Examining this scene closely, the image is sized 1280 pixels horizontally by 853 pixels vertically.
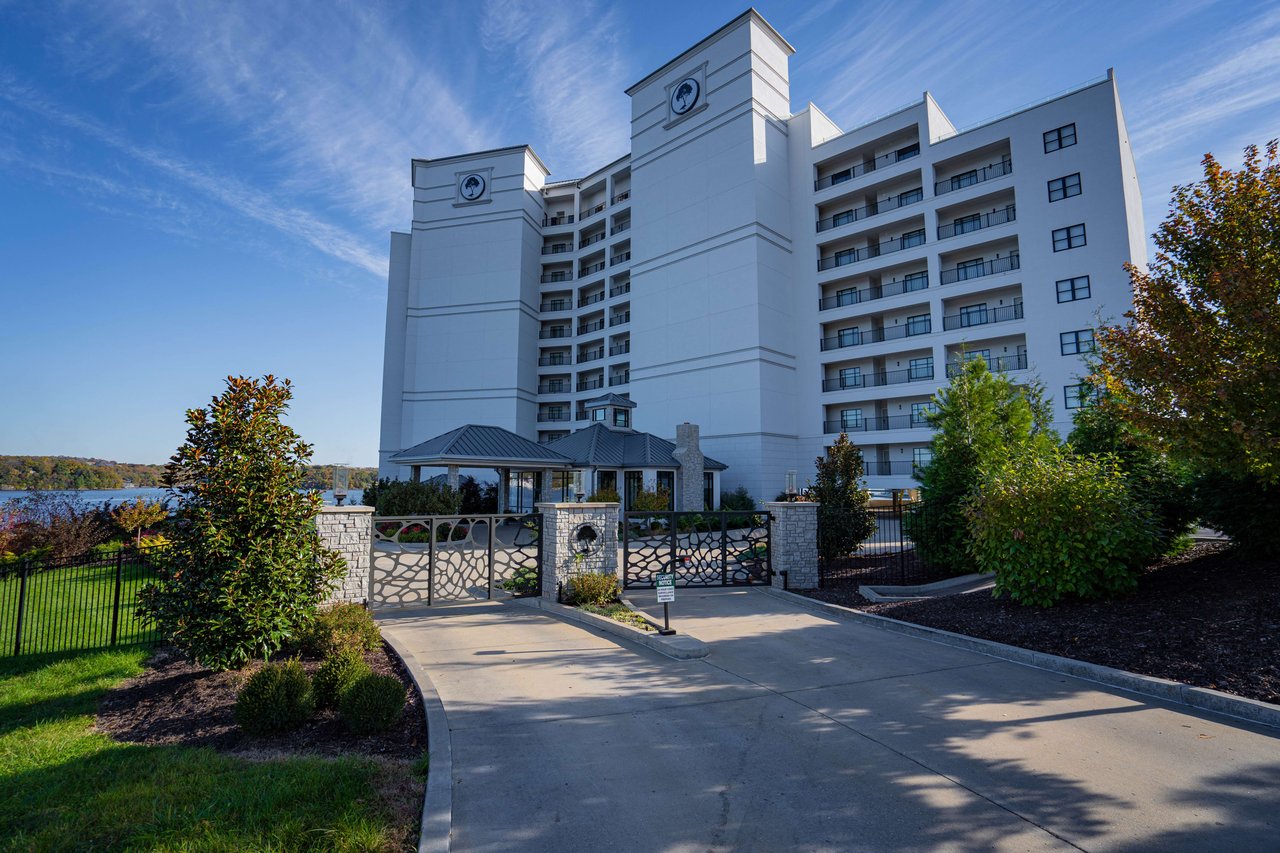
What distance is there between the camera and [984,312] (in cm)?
3209

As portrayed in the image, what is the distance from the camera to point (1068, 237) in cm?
2906

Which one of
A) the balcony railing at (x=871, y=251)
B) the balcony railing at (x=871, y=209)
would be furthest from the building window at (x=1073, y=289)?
the balcony railing at (x=871, y=209)

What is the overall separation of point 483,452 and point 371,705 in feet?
68.9

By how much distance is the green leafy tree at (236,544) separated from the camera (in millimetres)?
6773

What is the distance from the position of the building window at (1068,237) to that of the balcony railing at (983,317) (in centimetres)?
317

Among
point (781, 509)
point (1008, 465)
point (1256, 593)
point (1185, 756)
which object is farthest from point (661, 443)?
point (1185, 756)

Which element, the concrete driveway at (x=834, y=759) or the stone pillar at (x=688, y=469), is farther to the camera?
the stone pillar at (x=688, y=469)

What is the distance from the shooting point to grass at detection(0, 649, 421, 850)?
3629mm

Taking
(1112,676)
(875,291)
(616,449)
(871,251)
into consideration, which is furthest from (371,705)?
(871,251)

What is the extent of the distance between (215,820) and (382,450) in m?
47.7

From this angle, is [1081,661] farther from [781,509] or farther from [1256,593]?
[781,509]

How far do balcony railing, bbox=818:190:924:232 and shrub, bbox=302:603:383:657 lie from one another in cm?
3566

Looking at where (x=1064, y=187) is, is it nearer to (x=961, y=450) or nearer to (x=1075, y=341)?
(x=1075, y=341)

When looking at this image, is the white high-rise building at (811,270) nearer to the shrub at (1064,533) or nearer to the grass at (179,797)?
the shrub at (1064,533)
